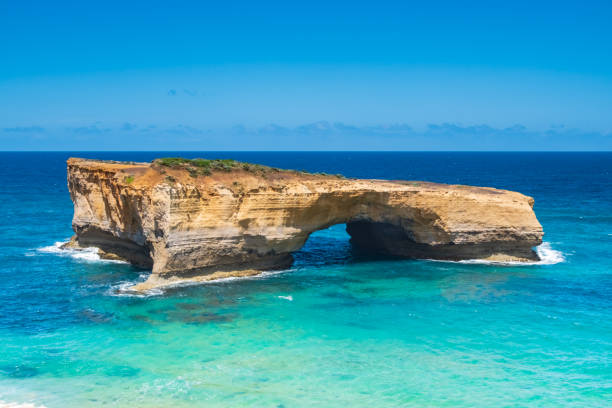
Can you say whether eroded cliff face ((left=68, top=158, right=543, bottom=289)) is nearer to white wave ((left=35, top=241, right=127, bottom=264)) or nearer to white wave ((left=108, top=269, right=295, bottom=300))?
white wave ((left=108, top=269, right=295, bottom=300))

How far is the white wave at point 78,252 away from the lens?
40156 mm

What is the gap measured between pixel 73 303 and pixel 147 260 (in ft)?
27.0

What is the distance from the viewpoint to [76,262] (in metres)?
39.0

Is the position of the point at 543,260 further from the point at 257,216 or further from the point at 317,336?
the point at 317,336

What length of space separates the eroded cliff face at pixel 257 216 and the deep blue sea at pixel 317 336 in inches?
62.8

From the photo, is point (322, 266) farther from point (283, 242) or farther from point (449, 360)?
point (449, 360)

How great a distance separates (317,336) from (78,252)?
2424 cm

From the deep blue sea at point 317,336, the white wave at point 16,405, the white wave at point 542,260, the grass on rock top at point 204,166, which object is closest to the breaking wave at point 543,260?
the white wave at point 542,260

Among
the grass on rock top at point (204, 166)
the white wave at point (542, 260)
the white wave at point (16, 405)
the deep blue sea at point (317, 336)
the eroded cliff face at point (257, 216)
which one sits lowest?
the white wave at point (16, 405)

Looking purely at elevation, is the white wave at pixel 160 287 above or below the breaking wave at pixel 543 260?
below

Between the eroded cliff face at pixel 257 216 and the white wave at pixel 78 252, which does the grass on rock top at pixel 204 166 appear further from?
the white wave at pixel 78 252

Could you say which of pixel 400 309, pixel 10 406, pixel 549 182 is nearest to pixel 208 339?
pixel 10 406

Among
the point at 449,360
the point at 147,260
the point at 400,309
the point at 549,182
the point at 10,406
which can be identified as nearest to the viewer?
the point at 10,406

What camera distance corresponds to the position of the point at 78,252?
139 feet
